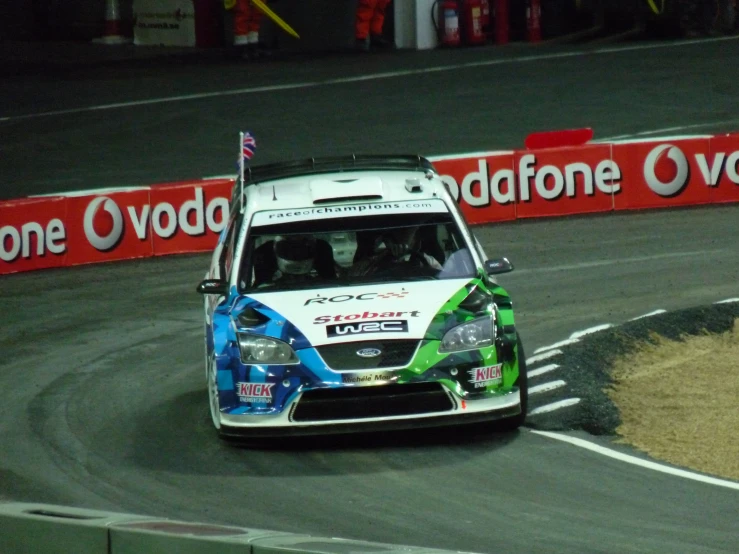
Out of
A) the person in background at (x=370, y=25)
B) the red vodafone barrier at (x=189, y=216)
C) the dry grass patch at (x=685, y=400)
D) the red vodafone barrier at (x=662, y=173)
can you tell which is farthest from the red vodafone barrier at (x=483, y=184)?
the person in background at (x=370, y=25)

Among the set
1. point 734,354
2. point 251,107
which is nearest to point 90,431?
point 734,354

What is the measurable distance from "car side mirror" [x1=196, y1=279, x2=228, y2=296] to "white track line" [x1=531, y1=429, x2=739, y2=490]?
2.21m

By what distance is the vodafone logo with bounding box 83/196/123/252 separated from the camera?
1644 centimetres

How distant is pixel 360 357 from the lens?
29.6ft

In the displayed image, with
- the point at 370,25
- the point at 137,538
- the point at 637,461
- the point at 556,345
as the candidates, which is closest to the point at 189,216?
the point at 556,345

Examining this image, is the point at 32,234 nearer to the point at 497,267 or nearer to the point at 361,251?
the point at 361,251

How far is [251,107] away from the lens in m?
25.2

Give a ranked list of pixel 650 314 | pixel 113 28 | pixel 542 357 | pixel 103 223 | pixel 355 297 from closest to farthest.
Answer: pixel 355 297 < pixel 542 357 < pixel 650 314 < pixel 103 223 < pixel 113 28

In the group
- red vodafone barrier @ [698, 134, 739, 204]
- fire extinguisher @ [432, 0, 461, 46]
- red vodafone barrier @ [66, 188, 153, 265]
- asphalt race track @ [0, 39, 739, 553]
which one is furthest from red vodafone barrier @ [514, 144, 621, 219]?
fire extinguisher @ [432, 0, 461, 46]

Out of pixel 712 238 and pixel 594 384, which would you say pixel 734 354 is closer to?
pixel 594 384

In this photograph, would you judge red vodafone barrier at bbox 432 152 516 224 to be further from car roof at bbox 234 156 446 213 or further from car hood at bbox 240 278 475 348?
car hood at bbox 240 278 475 348

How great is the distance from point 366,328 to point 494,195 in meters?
8.80

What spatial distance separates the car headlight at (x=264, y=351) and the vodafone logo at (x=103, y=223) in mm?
7541

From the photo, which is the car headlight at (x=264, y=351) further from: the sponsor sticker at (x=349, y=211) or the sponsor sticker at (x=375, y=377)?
the sponsor sticker at (x=349, y=211)
